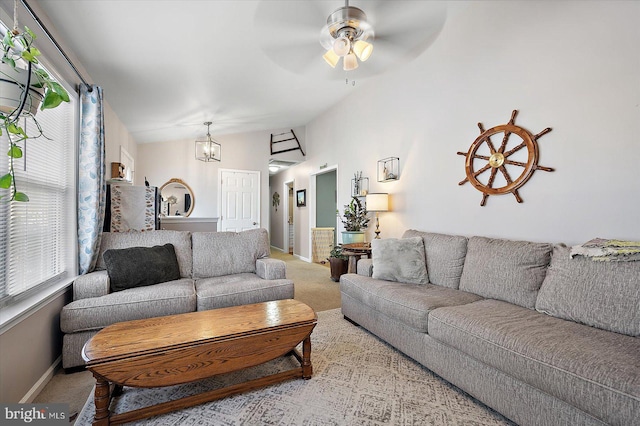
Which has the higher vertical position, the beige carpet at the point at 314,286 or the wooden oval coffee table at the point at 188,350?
the wooden oval coffee table at the point at 188,350

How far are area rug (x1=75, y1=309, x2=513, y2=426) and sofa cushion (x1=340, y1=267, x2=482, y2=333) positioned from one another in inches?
14.0

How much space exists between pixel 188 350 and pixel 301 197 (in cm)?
581

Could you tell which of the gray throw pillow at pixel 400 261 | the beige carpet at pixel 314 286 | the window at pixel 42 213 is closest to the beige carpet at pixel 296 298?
the beige carpet at pixel 314 286

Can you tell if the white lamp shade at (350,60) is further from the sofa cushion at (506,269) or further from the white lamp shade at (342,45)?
Result: the sofa cushion at (506,269)

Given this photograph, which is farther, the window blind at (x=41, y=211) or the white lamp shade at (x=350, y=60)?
the white lamp shade at (x=350, y=60)

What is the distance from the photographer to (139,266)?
2484 mm

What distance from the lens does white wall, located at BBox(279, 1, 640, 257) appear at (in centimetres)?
199

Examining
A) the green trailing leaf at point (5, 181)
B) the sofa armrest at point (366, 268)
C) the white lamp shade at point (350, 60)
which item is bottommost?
the sofa armrest at point (366, 268)

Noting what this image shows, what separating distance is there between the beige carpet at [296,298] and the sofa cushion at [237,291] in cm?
81

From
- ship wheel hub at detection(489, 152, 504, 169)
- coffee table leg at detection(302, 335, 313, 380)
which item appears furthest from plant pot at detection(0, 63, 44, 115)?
ship wheel hub at detection(489, 152, 504, 169)

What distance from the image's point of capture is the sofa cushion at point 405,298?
206 cm

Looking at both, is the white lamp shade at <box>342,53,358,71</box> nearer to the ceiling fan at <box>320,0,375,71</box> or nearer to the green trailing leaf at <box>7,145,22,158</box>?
the ceiling fan at <box>320,0,375,71</box>

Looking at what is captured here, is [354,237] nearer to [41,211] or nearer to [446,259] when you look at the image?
[446,259]

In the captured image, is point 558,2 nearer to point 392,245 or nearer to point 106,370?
point 392,245
